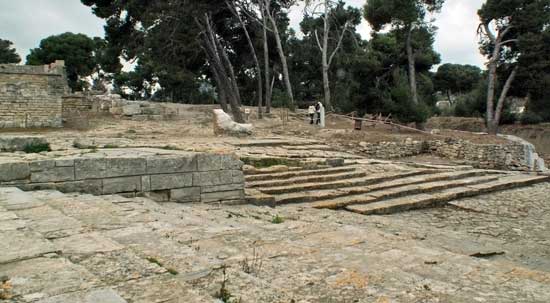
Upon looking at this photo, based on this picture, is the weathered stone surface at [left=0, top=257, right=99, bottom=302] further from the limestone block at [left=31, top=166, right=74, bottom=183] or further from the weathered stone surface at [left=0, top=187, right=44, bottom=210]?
the limestone block at [left=31, top=166, right=74, bottom=183]

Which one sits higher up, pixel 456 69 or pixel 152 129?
pixel 456 69

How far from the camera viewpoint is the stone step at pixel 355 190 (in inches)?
302

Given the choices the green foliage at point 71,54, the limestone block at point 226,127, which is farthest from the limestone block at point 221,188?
the green foliage at point 71,54

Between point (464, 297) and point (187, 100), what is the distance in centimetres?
3577

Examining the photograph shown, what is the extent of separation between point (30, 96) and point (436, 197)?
54.3ft

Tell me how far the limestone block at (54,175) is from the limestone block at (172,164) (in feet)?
3.26

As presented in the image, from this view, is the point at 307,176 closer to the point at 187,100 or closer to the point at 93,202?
the point at 93,202

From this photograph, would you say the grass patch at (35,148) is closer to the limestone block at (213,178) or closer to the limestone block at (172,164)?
the limestone block at (172,164)

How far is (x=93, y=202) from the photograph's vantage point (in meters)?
4.87

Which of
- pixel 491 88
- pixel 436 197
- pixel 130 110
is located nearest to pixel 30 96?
pixel 130 110

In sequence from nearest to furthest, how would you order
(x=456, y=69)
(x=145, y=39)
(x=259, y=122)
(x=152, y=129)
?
(x=152, y=129), (x=145, y=39), (x=259, y=122), (x=456, y=69)

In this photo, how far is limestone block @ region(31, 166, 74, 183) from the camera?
17.2 ft

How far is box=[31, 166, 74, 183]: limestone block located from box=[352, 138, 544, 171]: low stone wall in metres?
11.7

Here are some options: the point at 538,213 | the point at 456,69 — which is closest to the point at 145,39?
the point at 538,213
